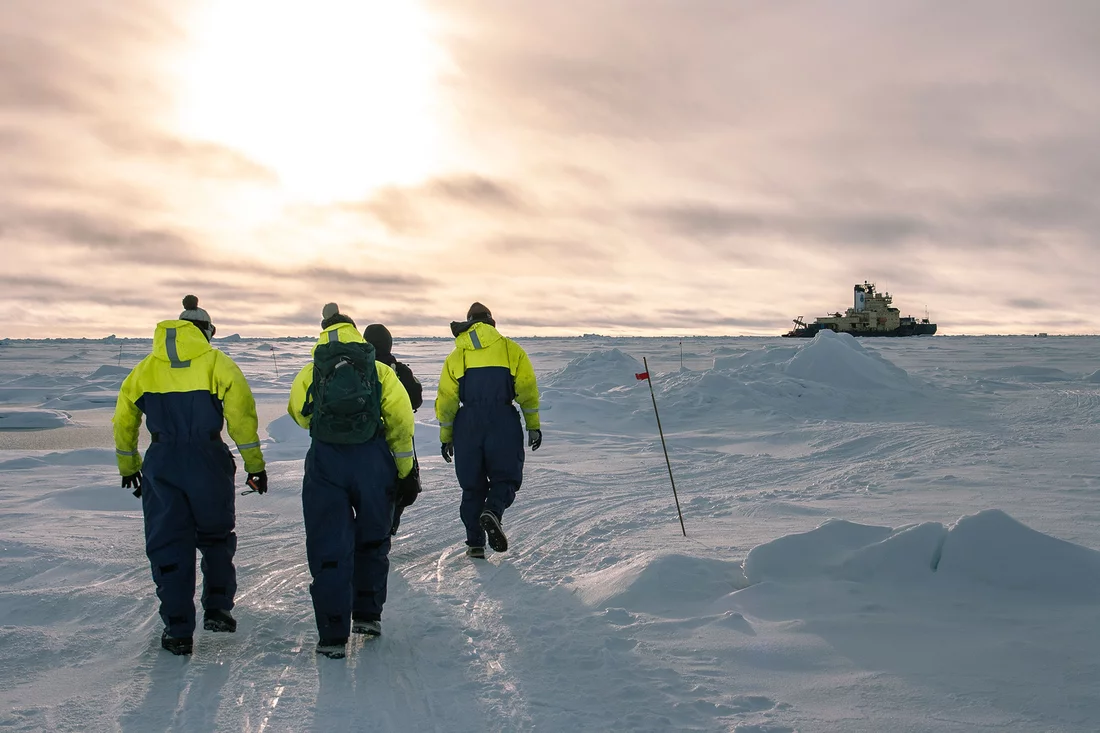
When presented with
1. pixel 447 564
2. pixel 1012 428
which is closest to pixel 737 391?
pixel 1012 428

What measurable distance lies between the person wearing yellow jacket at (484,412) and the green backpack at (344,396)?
1889 millimetres

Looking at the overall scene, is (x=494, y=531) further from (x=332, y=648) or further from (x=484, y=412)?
(x=332, y=648)

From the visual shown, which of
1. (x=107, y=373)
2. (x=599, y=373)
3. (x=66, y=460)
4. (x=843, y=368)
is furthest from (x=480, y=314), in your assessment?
(x=107, y=373)

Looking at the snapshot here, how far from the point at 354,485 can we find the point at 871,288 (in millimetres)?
76756

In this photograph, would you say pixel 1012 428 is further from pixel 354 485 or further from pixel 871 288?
pixel 871 288

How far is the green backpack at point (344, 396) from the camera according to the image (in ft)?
11.7

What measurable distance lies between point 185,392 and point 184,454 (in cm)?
31

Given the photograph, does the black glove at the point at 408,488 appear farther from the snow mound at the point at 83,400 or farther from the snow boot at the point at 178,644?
the snow mound at the point at 83,400

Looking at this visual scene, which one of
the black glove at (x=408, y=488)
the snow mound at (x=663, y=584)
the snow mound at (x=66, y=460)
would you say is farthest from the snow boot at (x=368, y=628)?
the snow mound at (x=66, y=460)

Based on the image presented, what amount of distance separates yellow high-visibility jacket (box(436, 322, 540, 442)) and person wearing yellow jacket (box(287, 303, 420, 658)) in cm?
178

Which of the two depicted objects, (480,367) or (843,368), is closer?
(480,367)

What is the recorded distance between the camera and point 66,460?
1023 cm

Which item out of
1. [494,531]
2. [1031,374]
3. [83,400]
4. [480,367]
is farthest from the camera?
[1031,374]

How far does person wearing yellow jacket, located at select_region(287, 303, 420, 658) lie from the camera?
3588 mm
